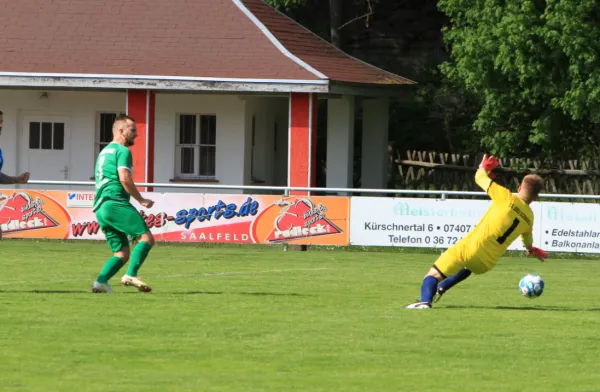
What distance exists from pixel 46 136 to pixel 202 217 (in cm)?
967

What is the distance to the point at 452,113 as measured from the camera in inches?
1564

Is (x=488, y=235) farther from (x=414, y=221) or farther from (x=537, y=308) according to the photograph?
(x=414, y=221)

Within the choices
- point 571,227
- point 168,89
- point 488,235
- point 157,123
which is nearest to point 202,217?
point 168,89

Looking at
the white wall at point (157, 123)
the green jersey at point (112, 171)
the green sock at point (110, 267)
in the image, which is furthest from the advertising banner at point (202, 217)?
the green jersey at point (112, 171)

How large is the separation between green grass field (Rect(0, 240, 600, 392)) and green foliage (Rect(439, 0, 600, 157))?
450 inches

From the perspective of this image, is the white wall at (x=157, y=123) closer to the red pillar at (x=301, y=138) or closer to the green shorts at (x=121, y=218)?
the red pillar at (x=301, y=138)

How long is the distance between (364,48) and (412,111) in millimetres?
4205

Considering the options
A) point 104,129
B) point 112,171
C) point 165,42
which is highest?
point 165,42

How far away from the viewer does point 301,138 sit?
104 ft

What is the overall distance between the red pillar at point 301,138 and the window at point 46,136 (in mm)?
6305

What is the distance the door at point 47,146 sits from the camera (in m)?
34.2

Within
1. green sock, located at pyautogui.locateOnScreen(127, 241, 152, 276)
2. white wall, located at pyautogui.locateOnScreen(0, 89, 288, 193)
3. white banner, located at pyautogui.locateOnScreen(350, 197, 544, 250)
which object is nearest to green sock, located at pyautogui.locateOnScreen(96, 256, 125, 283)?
green sock, located at pyautogui.locateOnScreen(127, 241, 152, 276)

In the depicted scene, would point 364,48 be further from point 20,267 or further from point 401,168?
point 20,267

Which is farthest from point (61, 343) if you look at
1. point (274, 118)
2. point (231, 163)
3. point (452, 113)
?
point (452, 113)
